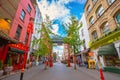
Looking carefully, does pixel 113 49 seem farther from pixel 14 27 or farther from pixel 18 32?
pixel 18 32

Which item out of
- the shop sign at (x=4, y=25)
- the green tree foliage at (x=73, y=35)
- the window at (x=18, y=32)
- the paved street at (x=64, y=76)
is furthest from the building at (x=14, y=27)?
the green tree foliage at (x=73, y=35)

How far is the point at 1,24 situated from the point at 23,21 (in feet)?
22.3

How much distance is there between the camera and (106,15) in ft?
43.4

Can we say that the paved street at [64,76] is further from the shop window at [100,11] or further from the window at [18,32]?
the shop window at [100,11]

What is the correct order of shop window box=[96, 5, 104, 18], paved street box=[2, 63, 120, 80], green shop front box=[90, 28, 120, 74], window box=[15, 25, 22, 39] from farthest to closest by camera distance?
1. window box=[15, 25, 22, 39]
2. shop window box=[96, 5, 104, 18]
3. green shop front box=[90, 28, 120, 74]
4. paved street box=[2, 63, 120, 80]

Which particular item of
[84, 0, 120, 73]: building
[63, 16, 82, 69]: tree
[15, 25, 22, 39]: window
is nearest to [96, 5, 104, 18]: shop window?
[84, 0, 120, 73]: building

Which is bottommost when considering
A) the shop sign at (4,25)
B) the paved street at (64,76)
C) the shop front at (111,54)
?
the paved street at (64,76)

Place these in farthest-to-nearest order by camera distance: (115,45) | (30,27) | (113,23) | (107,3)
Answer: (107,3) < (113,23) < (115,45) < (30,27)

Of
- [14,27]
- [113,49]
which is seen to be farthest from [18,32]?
[113,49]

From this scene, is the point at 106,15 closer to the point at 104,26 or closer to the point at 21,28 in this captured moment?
the point at 104,26

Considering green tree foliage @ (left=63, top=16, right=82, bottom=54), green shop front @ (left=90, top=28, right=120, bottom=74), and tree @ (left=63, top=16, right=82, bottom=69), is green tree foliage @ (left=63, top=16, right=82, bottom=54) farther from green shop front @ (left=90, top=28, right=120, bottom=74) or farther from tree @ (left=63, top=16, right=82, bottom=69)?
green shop front @ (left=90, top=28, right=120, bottom=74)

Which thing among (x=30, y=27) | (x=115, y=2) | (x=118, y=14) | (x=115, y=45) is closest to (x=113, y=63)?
(x=115, y=45)

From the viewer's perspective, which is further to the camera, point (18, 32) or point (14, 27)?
point (18, 32)

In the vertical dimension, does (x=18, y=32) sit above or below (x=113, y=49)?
above
